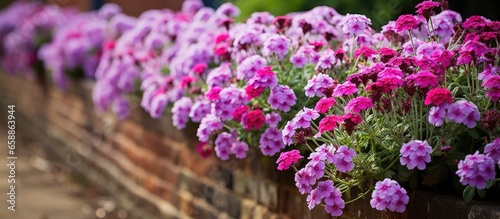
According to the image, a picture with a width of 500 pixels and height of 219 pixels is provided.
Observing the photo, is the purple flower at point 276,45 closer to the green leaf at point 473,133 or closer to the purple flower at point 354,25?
the purple flower at point 354,25

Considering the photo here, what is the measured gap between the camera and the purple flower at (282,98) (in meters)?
3.37

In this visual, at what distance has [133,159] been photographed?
6086 mm

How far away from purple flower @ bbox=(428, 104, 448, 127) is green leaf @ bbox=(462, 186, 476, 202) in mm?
215

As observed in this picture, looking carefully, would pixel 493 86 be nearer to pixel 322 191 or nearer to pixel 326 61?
pixel 322 191

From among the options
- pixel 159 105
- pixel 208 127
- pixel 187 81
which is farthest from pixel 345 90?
pixel 159 105

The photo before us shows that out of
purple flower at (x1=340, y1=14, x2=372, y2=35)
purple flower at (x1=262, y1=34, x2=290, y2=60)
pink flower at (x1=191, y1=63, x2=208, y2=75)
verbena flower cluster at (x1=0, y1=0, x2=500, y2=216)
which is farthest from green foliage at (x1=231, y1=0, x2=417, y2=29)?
purple flower at (x1=340, y1=14, x2=372, y2=35)

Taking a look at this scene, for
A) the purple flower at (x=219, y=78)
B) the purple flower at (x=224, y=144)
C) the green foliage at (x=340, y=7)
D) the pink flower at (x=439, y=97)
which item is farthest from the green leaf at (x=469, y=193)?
the green foliage at (x=340, y=7)

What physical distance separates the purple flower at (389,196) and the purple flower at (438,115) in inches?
8.8

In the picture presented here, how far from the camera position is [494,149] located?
2.65m

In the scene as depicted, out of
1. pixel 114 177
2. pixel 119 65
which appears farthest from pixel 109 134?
pixel 119 65

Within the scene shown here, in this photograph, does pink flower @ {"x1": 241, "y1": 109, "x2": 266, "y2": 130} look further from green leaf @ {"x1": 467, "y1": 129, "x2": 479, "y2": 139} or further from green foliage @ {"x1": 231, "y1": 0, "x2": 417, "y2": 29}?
green foliage @ {"x1": 231, "y1": 0, "x2": 417, "y2": 29}

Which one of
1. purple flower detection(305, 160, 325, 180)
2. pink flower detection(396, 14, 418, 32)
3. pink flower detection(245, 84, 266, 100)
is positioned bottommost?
purple flower detection(305, 160, 325, 180)

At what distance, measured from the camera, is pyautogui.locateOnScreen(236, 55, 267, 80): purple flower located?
3.58 meters

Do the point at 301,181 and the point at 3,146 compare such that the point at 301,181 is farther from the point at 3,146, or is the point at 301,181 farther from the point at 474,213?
the point at 3,146
